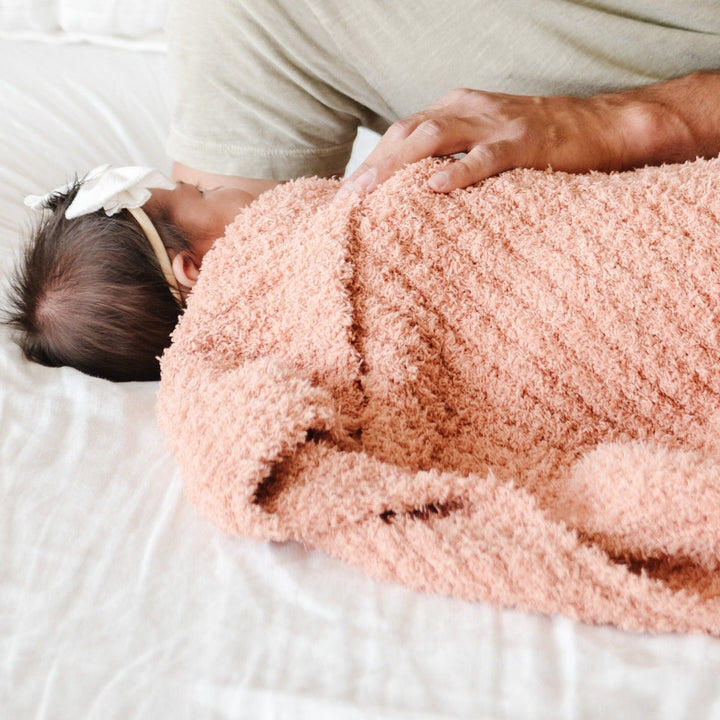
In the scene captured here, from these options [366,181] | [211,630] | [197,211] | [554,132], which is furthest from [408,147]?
[211,630]

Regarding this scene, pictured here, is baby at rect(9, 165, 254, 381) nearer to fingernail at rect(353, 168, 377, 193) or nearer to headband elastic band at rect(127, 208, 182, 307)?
headband elastic band at rect(127, 208, 182, 307)

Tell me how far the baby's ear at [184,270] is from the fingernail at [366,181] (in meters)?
0.24

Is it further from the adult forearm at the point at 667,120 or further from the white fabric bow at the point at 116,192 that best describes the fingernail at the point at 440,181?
the white fabric bow at the point at 116,192

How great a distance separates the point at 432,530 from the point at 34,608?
0.32 meters

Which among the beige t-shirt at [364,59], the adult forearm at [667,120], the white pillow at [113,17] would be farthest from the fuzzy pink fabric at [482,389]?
the white pillow at [113,17]

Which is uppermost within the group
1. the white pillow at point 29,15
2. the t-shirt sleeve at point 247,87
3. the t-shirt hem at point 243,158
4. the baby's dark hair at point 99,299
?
the t-shirt sleeve at point 247,87

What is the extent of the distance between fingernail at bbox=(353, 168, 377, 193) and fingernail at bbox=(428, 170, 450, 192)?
0.22 ft

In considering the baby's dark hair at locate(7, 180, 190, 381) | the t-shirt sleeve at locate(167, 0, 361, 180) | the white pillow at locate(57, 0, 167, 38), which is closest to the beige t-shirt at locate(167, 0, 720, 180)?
the t-shirt sleeve at locate(167, 0, 361, 180)

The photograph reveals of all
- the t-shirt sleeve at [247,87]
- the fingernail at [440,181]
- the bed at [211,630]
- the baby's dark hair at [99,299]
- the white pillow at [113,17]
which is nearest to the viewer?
the bed at [211,630]

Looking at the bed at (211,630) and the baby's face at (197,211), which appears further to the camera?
the baby's face at (197,211)

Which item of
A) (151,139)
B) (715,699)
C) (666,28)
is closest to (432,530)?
(715,699)

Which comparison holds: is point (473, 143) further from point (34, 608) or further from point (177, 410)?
point (34, 608)

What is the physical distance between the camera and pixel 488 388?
0.73m

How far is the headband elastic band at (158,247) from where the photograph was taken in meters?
0.92
